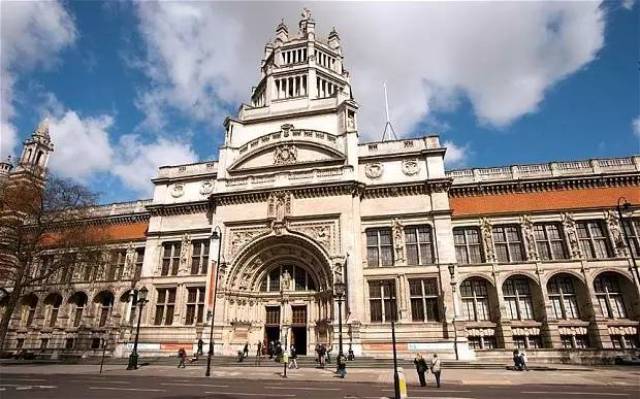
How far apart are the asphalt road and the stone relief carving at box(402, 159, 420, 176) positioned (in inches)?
766

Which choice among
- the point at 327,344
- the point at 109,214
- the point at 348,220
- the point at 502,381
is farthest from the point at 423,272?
the point at 109,214

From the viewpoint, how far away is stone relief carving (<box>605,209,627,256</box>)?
28484 mm

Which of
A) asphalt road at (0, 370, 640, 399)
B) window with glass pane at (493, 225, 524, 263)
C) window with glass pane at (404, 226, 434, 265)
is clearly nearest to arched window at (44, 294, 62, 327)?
asphalt road at (0, 370, 640, 399)

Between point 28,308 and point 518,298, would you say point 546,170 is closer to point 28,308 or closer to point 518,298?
point 518,298

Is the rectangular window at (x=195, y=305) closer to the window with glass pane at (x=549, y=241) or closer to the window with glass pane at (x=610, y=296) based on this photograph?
the window with glass pane at (x=549, y=241)

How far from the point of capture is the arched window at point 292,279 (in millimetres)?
31373

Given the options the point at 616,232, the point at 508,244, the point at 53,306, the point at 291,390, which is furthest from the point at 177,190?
the point at 616,232

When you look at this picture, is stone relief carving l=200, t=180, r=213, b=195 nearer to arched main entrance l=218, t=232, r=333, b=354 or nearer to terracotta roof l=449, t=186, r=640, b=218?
arched main entrance l=218, t=232, r=333, b=354

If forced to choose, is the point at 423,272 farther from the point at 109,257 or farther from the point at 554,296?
the point at 109,257

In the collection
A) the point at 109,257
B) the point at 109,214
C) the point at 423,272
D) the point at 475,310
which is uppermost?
the point at 109,214

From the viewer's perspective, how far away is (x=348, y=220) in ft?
97.8

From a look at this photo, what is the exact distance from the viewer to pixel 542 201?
30875mm

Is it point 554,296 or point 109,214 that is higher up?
point 109,214

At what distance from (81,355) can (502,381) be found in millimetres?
35500
